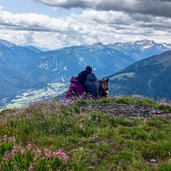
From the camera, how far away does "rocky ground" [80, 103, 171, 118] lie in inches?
626

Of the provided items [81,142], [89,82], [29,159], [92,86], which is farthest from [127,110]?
[29,159]

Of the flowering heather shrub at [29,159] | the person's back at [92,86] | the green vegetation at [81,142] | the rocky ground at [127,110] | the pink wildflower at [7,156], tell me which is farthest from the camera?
the person's back at [92,86]

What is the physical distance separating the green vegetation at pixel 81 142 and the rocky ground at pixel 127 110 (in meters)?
1.17

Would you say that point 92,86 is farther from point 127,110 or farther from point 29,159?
point 29,159

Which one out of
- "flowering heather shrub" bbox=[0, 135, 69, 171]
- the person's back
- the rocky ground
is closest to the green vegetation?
"flowering heather shrub" bbox=[0, 135, 69, 171]

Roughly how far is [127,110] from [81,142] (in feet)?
20.1

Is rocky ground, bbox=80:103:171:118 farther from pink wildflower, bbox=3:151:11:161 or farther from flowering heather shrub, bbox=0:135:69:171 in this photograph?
pink wildflower, bbox=3:151:11:161

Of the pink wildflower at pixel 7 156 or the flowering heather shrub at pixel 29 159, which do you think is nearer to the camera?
the flowering heather shrub at pixel 29 159

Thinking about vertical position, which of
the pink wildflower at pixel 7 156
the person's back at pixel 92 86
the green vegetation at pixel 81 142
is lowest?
the person's back at pixel 92 86

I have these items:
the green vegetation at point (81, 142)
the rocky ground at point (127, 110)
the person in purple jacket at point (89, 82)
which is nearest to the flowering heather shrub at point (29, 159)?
the green vegetation at point (81, 142)

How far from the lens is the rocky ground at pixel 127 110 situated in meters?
15.9

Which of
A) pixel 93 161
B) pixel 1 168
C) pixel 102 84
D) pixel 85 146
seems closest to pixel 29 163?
pixel 1 168

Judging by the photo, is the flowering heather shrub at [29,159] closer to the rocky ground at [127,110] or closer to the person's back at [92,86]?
the rocky ground at [127,110]

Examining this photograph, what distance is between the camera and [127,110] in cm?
1688
